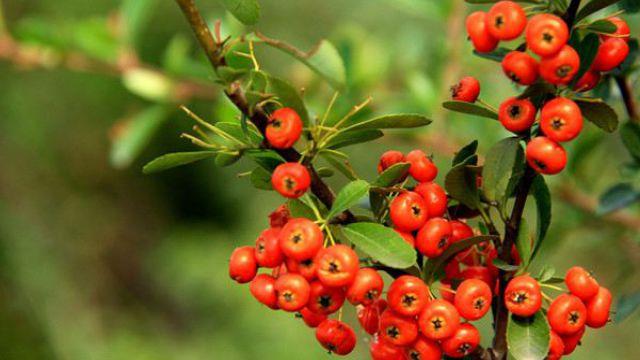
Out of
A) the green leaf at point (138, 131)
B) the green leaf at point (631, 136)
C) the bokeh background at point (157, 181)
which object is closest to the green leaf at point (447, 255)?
the green leaf at point (631, 136)

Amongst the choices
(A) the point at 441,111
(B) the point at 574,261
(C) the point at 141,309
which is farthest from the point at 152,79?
(C) the point at 141,309

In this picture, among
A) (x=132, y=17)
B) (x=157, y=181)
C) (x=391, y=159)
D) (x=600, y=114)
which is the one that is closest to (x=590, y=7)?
(x=600, y=114)

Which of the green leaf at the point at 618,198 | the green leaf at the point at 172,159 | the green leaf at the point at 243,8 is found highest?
the green leaf at the point at 243,8

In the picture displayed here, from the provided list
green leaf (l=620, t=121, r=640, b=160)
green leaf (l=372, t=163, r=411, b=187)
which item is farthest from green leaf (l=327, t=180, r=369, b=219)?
green leaf (l=620, t=121, r=640, b=160)

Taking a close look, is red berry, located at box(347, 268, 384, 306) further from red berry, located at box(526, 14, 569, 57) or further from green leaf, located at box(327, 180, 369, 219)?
red berry, located at box(526, 14, 569, 57)

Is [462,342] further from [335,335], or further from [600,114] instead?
[600,114]

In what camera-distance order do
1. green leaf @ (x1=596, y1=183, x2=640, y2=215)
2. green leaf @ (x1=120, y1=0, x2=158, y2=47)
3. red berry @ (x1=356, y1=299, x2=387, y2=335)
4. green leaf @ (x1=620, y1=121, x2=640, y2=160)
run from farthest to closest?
green leaf @ (x1=120, y1=0, x2=158, y2=47) < green leaf @ (x1=596, y1=183, x2=640, y2=215) < green leaf @ (x1=620, y1=121, x2=640, y2=160) < red berry @ (x1=356, y1=299, x2=387, y2=335)

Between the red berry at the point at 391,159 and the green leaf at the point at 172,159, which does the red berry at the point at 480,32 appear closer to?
the red berry at the point at 391,159
